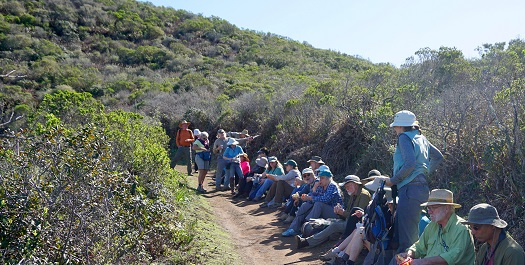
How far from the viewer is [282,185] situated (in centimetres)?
1188

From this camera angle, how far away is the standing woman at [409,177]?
596 centimetres

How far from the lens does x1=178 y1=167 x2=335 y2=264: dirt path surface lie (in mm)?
8164

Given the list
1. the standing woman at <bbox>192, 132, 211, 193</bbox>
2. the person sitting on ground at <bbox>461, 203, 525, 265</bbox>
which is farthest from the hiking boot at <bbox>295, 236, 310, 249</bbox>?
the standing woman at <bbox>192, 132, 211, 193</bbox>

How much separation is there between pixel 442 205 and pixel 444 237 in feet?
1.04

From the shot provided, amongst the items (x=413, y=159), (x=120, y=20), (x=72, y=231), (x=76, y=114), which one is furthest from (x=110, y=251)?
(x=120, y=20)

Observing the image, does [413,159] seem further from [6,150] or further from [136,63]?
[136,63]

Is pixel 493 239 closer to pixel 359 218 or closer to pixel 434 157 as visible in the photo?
pixel 434 157

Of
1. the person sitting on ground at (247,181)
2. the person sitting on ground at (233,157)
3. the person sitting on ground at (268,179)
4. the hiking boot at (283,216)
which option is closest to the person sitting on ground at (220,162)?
the person sitting on ground at (233,157)

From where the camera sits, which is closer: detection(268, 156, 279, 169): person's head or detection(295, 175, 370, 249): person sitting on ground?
detection(295, 175, 370, 249): person sitting on ground

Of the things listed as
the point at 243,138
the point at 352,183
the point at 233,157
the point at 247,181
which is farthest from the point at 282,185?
the point at 243,138

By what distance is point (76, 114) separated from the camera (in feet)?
36.7

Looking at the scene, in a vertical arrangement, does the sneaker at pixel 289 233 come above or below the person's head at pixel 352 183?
below

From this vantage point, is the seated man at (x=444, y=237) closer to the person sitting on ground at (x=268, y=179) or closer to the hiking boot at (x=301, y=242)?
the hiking boot at (x=301, y=242)

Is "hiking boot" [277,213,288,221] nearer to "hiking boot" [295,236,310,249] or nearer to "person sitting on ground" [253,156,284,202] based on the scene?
"person sitting on ground" [253,156,284,202]
